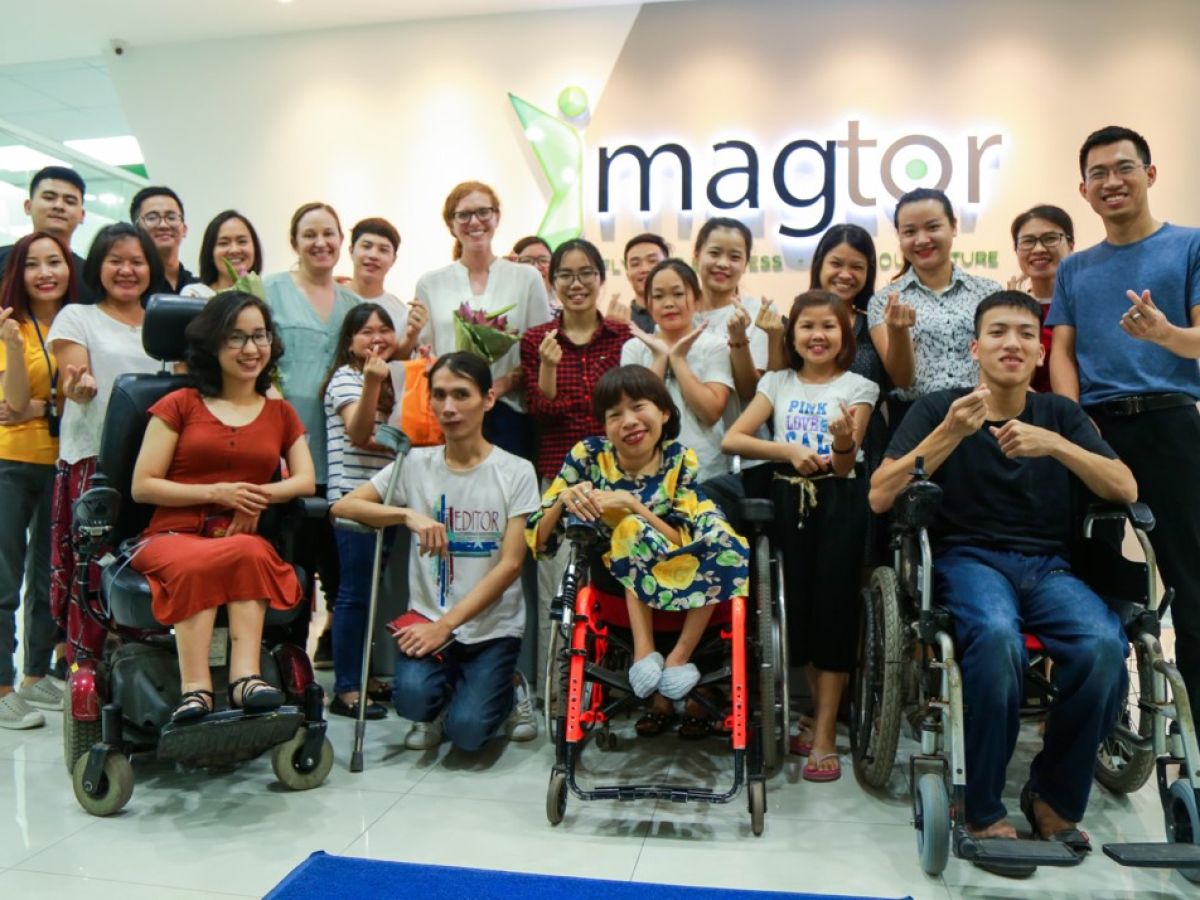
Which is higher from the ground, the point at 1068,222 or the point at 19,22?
the point at 19,22

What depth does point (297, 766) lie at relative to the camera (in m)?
2.61

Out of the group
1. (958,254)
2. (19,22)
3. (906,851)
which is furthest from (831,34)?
(19,22)

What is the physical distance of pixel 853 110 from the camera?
5.57 m

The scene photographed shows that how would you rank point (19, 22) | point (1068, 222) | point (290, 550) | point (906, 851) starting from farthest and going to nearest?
point (19, 22) < point (1068, 222) < point (290, 550) < point (906, 851)

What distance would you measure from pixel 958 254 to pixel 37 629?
16.4ft

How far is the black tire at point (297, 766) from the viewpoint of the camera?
2584 millimetres

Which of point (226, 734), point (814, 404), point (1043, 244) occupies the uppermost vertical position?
point (1043, 244)

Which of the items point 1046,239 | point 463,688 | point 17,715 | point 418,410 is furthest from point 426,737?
point 1046,239

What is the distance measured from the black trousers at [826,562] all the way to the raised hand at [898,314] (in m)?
0.47

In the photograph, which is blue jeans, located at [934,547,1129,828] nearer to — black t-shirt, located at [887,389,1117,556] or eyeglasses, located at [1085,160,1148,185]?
black t-shirt, located at [887,389,1117,556]

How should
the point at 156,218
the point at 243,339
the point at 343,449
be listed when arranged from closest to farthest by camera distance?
the point at 243,339 → the point at 343,449 → the point at 156,218

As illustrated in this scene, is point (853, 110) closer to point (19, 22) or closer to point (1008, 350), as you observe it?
point (1008, 350)

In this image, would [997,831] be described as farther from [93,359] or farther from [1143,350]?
[93,359]

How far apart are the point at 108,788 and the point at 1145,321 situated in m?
2.97
